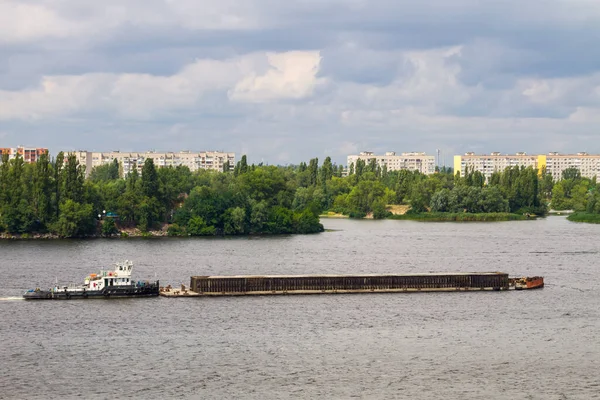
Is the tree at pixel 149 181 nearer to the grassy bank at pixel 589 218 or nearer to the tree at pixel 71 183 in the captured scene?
the tree at pixel 71 183

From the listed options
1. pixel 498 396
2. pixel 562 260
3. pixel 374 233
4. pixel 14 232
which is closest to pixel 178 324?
pixel 498 396

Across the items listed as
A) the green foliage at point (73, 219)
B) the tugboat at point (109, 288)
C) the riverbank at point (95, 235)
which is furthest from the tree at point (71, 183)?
the tugboat at point (109, 288)

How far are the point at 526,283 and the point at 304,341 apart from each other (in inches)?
1253

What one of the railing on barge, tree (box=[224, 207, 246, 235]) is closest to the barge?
the railing on barge

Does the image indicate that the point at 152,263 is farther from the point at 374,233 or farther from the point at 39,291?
the point at 374,233

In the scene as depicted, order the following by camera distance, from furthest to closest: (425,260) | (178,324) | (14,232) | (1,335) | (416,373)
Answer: (14,232), (425,260), (178,324), (1,335), (416,373)

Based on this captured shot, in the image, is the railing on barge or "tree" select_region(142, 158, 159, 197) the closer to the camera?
the railing on barge

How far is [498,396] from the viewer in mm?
47469

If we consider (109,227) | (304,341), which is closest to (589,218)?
(109,227)

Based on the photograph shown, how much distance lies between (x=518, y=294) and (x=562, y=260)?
30163 millimetres

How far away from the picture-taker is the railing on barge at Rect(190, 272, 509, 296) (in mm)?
78375

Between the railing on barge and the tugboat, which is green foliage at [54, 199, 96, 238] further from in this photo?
the railing on barge

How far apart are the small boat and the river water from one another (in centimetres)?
161

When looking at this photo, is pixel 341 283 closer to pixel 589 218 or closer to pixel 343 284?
pixel 343 284
